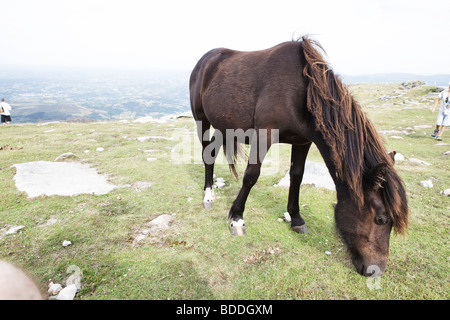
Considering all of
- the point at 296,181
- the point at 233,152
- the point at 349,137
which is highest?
the point at 349,137

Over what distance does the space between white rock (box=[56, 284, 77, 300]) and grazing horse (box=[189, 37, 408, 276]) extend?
2.14 metres

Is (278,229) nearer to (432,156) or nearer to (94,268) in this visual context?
(94,268)

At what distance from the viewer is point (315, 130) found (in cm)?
278

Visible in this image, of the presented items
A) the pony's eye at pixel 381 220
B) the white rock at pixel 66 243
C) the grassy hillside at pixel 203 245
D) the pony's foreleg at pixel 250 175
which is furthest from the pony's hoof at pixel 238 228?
the white rock at pixel 66 243

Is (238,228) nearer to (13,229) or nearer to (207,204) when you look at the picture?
(207,204)

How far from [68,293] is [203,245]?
163cm

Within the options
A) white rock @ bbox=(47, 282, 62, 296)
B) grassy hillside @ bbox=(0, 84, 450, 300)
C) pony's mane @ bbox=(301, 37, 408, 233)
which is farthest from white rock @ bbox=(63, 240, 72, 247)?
pony's mane @ bbox=(301, 37, 408, 233)

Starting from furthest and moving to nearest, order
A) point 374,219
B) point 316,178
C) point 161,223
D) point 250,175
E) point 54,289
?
point 316,178 → point 161,223 → point 250,175 → point 54,289 → point 374,219

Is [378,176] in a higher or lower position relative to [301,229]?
higher

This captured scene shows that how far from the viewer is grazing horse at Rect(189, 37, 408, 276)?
231 centimetres

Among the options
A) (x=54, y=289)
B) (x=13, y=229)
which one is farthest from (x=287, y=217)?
(x=13, y=229)

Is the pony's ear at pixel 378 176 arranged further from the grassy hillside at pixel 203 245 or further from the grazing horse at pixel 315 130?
the grassy hillside at pixel 203 245

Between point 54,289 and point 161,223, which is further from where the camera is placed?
point 161,223

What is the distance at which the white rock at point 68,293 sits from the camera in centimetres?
234
